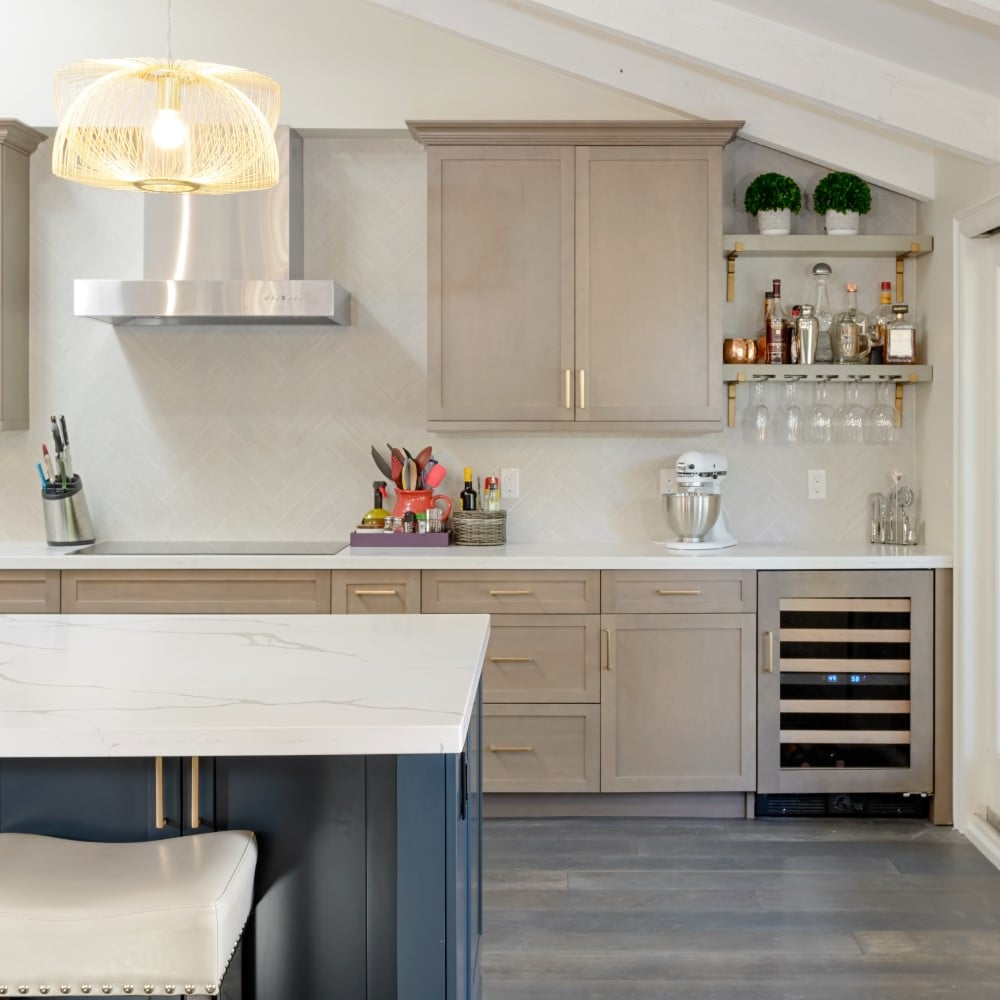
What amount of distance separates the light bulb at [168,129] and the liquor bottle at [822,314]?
2.61m

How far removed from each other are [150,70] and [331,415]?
2.18m

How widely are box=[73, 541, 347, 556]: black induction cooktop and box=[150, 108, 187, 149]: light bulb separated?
1.84 meters

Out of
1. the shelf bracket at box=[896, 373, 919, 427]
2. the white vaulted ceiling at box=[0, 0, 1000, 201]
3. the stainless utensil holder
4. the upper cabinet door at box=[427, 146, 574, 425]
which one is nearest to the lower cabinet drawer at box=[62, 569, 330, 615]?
the stainless utensil holder

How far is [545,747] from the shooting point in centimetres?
369

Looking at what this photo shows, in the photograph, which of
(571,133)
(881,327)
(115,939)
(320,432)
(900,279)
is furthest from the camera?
(320,432)

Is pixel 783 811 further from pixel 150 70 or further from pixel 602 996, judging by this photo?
pixel 150 70

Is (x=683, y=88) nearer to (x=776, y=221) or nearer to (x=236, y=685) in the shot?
(x=776, y=221)

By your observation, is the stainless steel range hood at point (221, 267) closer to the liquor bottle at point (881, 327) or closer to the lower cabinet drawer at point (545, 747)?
the lower cabinet drawer at point (545, 747)

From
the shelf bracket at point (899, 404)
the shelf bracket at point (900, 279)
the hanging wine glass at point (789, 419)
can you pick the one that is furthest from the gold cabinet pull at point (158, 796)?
the shelf bracket at point (900, 279)

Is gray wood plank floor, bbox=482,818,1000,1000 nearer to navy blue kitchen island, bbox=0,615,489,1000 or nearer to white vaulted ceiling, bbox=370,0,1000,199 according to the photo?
navy blue kitchen island, bbox=0,615,489,1000

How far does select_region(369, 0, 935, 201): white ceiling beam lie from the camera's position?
391cm

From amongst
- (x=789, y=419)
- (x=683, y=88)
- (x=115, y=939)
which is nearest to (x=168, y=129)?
(x=115, y=939)

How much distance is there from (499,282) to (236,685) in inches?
94.1

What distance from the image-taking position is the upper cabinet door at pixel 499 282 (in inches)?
151
